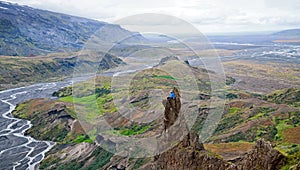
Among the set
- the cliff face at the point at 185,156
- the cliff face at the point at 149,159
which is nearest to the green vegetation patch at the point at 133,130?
the cliff face at the point at 149,159

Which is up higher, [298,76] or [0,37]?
[0,37]

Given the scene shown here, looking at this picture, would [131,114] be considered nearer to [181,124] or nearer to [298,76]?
[181,124]

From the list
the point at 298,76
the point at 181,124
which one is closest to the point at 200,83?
the point at 298,76

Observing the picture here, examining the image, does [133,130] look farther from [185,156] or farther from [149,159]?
[185,156]

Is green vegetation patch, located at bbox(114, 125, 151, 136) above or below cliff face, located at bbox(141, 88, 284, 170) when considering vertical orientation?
below

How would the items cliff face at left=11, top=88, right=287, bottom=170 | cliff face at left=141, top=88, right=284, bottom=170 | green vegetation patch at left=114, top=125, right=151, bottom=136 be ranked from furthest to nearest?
green vegetation patch at left=114, top=125, right=151, bottom=136 < cliff face at left=141, top=88, right=284, bottom=170 < cliff face at left=11, top=88, right=287, bottom=170

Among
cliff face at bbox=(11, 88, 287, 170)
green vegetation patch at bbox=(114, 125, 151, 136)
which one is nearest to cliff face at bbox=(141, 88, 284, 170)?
cliff face at bbox=(11, 88, 287, 170)

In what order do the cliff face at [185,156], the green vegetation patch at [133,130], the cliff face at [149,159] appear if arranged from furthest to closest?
the green vegetation patch at [133,130] → the cliff face at [185,156] → the cliff face at [149,159]

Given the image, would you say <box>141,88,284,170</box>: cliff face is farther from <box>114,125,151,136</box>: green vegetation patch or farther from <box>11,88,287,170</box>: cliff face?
<box>114,125,151,136</box>: green vegetation patch

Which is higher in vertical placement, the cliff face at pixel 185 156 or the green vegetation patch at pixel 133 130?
the cliff face at pixel 185 156

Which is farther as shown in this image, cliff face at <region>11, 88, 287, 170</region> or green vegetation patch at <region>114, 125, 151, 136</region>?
green vegetation patch at <region>114, 125, 151, 136</region>

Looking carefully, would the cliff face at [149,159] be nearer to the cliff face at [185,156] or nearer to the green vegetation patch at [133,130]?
the cliff face at [185,156]
